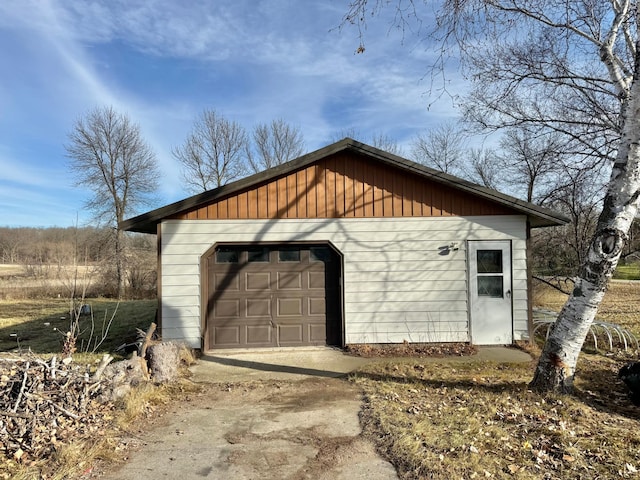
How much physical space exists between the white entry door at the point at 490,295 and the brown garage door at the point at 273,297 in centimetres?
284

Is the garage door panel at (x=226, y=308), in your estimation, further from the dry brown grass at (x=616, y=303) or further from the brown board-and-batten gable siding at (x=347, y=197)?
the dry brown grass at (x=616, y=303)

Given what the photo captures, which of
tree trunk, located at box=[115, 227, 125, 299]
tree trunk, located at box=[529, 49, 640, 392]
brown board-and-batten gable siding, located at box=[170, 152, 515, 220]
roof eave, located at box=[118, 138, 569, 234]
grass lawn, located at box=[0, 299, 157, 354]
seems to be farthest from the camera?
tree trunk, located at box=[115, 227, 125, 299]

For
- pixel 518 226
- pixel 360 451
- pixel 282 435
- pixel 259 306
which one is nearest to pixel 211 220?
pixel 259 306

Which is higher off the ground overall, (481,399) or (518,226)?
(518,226)

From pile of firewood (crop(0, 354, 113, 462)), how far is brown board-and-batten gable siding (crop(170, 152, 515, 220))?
165 inches

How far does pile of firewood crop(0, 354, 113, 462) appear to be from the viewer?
3875 millimetres

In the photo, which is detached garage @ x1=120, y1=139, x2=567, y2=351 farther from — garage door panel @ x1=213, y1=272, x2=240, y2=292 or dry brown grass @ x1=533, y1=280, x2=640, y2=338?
dry brown grass @ x1=533, y1=280, x2=640, y2=338

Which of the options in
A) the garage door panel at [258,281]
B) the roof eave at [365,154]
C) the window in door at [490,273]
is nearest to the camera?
the roof eave at [365,154]

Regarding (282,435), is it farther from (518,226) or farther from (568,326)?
(518,226)

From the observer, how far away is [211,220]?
839 centimetres

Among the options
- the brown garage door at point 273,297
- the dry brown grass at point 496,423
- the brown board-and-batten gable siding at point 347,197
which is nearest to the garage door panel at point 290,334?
the brown garage door at point 273,297

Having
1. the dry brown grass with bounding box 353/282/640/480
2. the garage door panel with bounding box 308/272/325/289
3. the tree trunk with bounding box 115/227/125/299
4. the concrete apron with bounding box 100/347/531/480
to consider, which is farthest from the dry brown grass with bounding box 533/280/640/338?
the tree trunk with bounding box 115/227/125/299

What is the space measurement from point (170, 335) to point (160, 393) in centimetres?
255

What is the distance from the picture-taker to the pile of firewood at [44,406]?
3.88 meters
